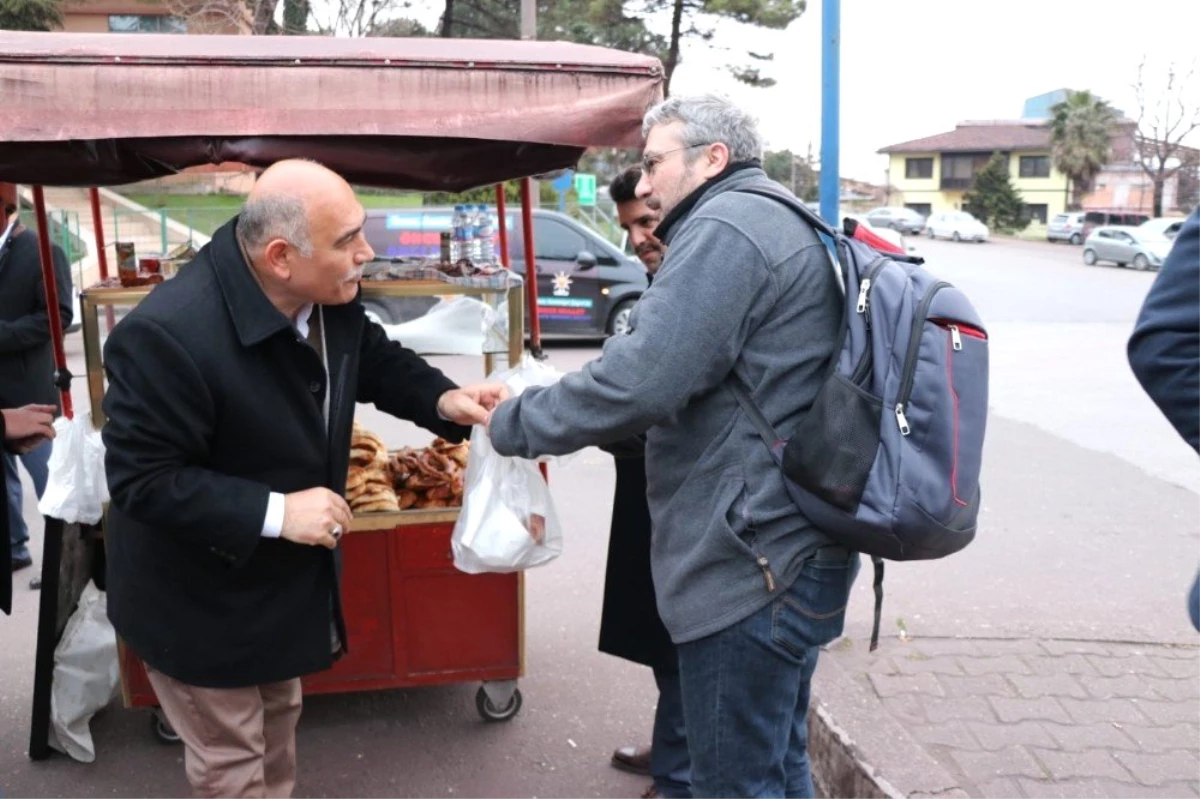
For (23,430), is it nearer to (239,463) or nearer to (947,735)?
(239,463)

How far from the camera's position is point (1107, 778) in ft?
10.3

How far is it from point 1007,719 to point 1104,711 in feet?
1.22

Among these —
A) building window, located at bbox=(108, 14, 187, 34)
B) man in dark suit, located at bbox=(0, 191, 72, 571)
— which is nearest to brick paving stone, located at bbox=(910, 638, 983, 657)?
man in dark suit, located at bbox=(0, 191, 72, 571)

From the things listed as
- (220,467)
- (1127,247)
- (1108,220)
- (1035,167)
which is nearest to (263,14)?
(220,467)

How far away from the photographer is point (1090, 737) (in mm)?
3393

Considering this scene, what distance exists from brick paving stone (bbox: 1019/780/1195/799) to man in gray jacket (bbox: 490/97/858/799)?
4.12 feet

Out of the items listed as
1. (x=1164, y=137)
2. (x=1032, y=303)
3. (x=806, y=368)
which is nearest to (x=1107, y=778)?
(x=806, y=368)

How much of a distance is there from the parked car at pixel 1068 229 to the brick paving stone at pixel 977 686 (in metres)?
44.7

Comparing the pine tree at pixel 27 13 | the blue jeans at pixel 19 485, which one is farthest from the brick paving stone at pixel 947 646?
the pine tree at pixel 27 13

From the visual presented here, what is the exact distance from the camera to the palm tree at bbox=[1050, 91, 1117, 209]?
5528 centimetres

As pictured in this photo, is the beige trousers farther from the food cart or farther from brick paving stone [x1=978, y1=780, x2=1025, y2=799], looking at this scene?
brick paving stone [x1=978, y1=780, x2=1025, y2=799]

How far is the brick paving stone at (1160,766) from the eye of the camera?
314 cm

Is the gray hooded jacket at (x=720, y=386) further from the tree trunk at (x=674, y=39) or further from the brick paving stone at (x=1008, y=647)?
the tree trunk at (x=674, y=39)

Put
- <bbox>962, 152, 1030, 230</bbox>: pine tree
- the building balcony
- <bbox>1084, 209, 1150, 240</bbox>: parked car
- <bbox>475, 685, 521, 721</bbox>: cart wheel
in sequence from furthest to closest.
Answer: the building balcony
<bbox>962, 152, 1030, 230</bbox>: pine tree
<bbox>1084, 209, 1150, 240</bbox>: parked car
<bbox>475, 685, 521, 721</bbox>: cart wheel
